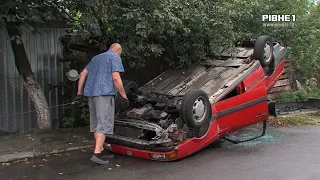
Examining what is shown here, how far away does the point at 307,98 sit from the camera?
10969 millimetres

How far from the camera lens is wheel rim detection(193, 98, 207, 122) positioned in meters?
6.09

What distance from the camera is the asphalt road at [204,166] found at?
5.45m

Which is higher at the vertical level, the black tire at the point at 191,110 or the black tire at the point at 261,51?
the black tire at the point at 261,51

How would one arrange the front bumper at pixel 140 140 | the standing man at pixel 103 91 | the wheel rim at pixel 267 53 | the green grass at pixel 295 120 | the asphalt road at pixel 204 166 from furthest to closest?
the green grass at pixel 295 120 → the wheel rim at pixel 267 53 → the standing man at pixel 103 91 → the front bumper at pixel 140 140 → the asphalt road at pixel 204 166

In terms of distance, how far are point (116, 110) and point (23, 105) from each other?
274cm

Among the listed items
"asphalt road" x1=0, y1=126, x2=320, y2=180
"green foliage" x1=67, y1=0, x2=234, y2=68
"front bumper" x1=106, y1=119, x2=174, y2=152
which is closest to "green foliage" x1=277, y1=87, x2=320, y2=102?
"green foliage" x1=67, y1=0, x2=234, y2=68

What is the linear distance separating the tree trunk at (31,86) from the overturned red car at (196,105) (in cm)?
197

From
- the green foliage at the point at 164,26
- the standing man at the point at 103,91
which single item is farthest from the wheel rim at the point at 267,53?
the standing man at the point at 103,91

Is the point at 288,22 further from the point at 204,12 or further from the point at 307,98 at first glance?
the point at 204,12

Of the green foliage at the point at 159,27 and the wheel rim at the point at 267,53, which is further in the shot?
the wheel rim at the point at 267,53

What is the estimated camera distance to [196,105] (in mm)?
6105

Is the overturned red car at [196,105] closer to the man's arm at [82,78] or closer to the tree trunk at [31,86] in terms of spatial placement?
the man's arm at [82,78]

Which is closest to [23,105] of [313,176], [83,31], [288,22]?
[83,31]

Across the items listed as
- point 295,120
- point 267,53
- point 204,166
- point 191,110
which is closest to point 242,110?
point 191,110
